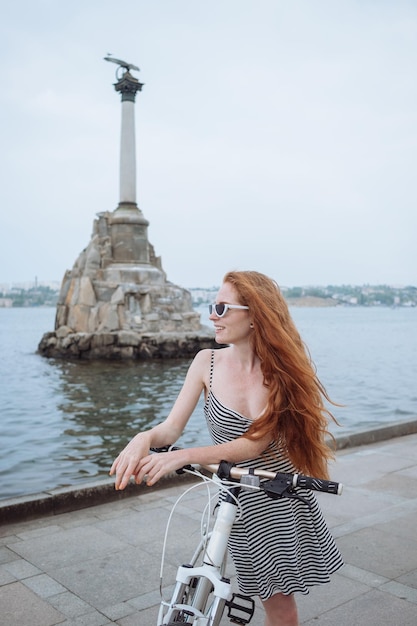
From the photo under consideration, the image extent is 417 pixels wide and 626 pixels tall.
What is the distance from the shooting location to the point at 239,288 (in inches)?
101

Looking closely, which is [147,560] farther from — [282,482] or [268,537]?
[282,482]

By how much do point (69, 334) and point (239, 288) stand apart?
32814 mm

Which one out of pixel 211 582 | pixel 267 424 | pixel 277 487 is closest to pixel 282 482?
pixel 277 487

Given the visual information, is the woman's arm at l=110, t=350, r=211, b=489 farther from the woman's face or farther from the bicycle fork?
the bicycle fork

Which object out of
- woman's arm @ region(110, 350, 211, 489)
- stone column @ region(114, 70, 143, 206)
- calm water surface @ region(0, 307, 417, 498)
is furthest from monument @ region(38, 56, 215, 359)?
woman's arm @ region(110, 350, 211, 489)

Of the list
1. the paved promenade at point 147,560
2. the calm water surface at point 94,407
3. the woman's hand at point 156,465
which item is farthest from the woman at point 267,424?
the calm water surface at point 94,407

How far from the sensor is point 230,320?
255cm

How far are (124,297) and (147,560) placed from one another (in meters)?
29.5

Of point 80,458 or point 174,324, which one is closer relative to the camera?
point 80,458

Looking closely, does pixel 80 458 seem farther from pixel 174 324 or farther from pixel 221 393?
pixel 174 324

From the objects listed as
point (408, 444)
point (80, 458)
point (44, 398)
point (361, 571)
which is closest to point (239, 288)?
point (361, 571)

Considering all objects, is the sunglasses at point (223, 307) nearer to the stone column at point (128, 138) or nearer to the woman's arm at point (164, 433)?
the woman's arm at point (164, 433)

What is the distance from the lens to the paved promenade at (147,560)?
395 centimetres

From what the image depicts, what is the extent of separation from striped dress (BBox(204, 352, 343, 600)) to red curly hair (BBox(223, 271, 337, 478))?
4.1 inches
